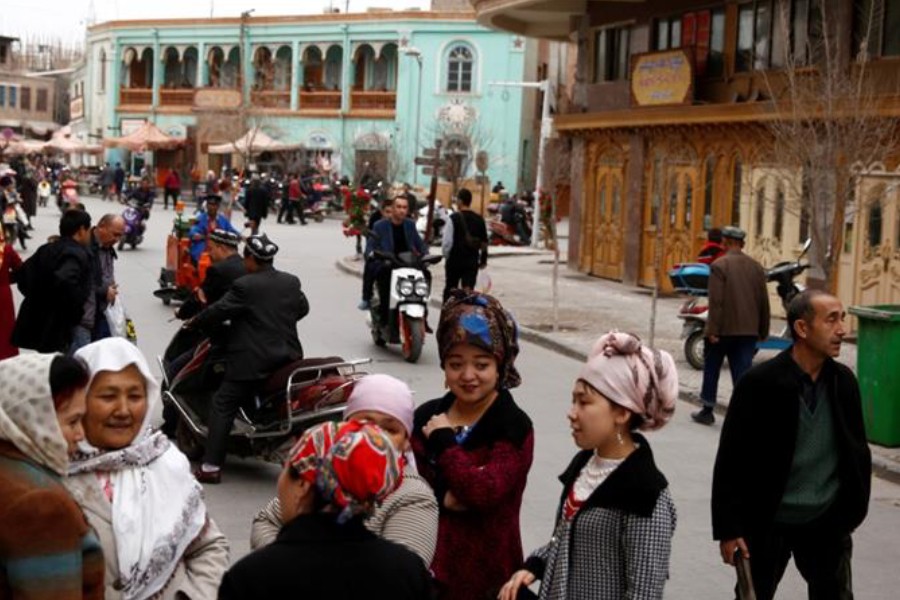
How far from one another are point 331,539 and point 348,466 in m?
0.16

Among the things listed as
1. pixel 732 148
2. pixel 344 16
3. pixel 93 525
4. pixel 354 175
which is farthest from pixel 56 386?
pixel 344 16

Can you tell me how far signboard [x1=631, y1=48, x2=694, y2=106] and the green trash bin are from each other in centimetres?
1320

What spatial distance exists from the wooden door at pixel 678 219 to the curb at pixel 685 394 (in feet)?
14.8

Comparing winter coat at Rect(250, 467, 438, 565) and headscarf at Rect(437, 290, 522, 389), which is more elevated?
headscarf at Rect(437, 290, 522, 389)

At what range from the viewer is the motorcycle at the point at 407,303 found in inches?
628

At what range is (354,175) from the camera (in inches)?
2402

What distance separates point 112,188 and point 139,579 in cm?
5926

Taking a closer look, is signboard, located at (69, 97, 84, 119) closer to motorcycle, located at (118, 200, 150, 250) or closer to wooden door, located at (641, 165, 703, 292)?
motorcycle, located at (118, 200, 150, 250)

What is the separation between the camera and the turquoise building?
6138cm

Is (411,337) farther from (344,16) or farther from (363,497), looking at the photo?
(344,16)

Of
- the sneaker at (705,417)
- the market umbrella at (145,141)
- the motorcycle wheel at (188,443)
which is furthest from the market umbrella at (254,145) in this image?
the motorcycle wheel at (188,443)

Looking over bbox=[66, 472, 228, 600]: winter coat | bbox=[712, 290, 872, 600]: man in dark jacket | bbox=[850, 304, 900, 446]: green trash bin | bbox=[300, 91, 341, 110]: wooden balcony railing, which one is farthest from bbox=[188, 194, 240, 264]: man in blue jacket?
bbox=[300, 91, 341, 110]: wooden balcony railing

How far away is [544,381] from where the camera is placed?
15.4 m

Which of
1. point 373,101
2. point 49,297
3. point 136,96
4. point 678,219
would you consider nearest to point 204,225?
point 678,219
